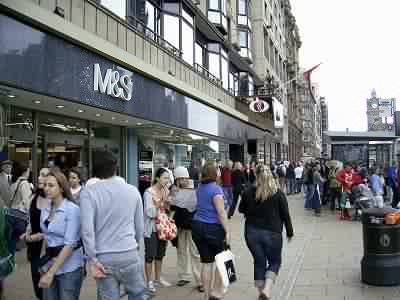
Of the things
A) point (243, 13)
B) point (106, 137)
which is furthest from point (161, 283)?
point (243, 13)

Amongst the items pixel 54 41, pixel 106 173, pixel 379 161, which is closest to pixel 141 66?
pixel 54 41

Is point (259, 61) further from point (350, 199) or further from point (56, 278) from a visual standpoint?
point (56, 278)

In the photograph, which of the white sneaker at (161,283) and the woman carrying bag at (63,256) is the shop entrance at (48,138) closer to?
the white sneaker at (161,283)

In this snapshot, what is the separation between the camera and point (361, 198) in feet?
40.9

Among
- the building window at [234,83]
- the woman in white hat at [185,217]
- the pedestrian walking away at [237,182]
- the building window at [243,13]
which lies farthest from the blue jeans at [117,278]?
the building window at [243,13]

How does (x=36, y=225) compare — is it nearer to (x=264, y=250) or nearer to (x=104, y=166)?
(x=104, y=166)

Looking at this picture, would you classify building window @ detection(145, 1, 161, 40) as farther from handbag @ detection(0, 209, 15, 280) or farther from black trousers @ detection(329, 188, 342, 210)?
handbag @ detection(0, 209, 15, 280)

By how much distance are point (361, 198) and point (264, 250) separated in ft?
24.7

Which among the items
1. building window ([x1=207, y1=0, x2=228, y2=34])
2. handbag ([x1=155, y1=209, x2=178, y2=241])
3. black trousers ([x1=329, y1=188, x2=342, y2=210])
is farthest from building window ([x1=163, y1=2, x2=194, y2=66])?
handbag ([x1=155, y1=209, x2=178, y2=241])

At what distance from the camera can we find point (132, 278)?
3.85m

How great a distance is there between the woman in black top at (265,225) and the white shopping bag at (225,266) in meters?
0.37

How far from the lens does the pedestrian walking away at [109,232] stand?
12.0ft

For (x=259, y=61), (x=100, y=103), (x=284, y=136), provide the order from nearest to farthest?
1. (x=100, y=103)
2. (x=259, y=61)
3. (x=284, y=136)

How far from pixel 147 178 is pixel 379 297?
1260 centimetres
